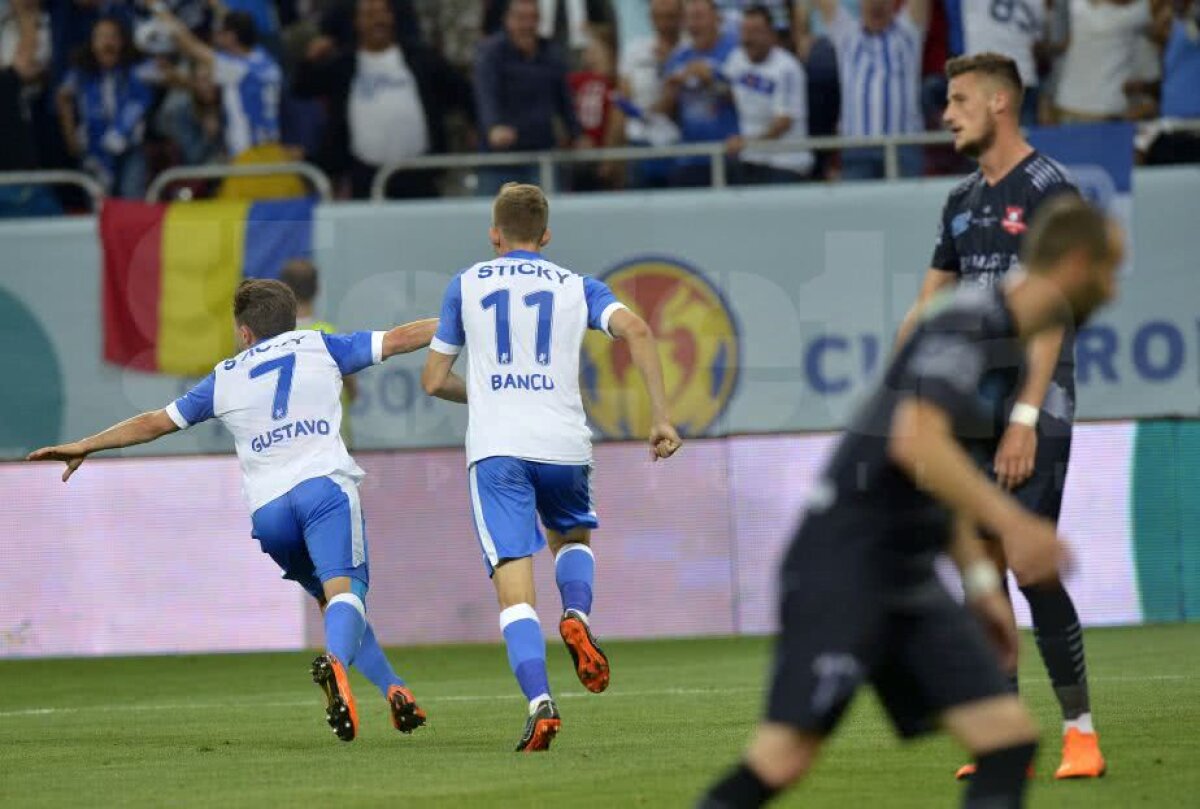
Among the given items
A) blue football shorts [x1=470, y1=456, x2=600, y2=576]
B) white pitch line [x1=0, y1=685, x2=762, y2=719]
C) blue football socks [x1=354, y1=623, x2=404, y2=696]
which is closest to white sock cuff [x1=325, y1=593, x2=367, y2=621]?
blue football socks [x1=354, y1=623, x2=404, y2=696]

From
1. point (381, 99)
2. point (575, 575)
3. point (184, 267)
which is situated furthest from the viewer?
point (184, 267)

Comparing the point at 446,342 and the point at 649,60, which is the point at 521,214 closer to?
the point at 446,342

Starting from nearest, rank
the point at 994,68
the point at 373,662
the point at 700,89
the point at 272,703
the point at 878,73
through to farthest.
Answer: the point at 994,68, the point at 373,662, the point at 272,703, the point at 878,73, the point at 700,89

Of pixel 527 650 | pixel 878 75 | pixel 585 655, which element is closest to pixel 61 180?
pixel 878 75

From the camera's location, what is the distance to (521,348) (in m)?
8.43

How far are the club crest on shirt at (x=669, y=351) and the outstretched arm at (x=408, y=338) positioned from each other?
673 cm

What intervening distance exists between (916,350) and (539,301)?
370cm

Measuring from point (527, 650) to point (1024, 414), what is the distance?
2.40 metres

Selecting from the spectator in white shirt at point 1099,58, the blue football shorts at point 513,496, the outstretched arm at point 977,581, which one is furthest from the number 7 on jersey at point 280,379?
the spectator in white shirt at point 1099,58

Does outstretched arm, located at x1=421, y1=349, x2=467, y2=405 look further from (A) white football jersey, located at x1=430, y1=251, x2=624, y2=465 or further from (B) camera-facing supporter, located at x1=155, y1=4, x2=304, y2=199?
(B) camera-facing supporter, located at x1=155, y1=4, x2=304, y2=199

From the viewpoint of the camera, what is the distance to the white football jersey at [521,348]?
838 cm

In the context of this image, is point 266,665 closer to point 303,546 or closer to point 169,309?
point 169,309

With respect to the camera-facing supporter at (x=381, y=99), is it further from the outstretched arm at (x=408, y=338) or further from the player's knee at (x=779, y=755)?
the player's knee at (x=779, y=755)

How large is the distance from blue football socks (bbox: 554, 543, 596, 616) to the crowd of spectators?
720 centimetres
